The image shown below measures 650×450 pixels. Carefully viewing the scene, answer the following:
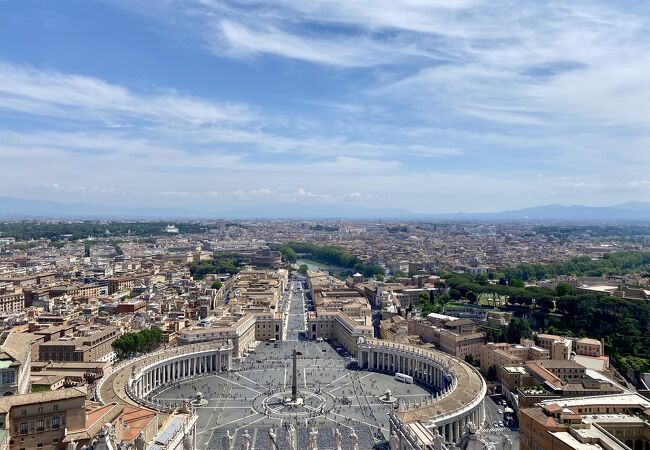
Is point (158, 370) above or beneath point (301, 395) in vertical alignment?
above

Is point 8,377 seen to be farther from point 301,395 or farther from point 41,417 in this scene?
Result: point 301,395

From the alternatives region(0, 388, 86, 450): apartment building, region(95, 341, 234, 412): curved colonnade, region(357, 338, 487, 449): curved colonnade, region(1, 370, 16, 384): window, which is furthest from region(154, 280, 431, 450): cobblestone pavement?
region(1, 370, 16, 384): window

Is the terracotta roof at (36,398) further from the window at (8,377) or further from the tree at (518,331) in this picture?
the tree at (518,331)

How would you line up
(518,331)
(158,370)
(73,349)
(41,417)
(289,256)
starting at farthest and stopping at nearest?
1. (289,256)
2. (518,331)
3. (73,349)
4. (158,370)
5. (41,417)

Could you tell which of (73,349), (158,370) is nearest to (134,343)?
(73,349)

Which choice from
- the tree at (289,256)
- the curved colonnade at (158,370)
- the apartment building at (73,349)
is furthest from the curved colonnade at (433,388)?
the tree at (289,256)

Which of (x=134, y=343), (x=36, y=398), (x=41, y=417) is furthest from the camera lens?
(x=134, y=343)

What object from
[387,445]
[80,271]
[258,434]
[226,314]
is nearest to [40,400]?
[258,434]

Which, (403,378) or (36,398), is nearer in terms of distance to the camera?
(36,398)

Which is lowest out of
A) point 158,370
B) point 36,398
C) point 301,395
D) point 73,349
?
point 301,395
